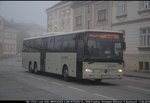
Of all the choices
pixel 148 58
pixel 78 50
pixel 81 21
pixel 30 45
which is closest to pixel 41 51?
pixel 30 45

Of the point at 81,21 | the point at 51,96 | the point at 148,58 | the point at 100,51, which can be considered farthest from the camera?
the point at 81,21

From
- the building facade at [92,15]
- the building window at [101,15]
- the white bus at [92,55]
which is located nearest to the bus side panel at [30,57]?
the white bus at [92,55]

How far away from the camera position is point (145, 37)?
33062 mm

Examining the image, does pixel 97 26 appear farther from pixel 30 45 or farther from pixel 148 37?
pixel 30 45

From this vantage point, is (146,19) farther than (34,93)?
Yes

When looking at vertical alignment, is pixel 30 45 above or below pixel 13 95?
above

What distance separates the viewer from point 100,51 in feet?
62.7

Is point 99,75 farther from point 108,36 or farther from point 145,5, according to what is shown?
point 145,5

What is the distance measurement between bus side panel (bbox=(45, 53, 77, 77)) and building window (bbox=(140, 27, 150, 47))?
1130 cm

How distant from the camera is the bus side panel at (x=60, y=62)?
20.5 metres

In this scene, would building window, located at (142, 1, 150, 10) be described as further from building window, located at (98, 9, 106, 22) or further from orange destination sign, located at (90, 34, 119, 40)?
orange destination sign, located at (90, 34, 119, 40)

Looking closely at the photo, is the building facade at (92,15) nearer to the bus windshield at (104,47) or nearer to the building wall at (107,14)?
the building wall at (107,14)

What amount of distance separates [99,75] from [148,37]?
14593 mm

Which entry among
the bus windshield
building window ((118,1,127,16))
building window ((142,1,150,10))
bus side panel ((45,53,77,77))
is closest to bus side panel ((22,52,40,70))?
bus side panel ((45,53,77,77))
